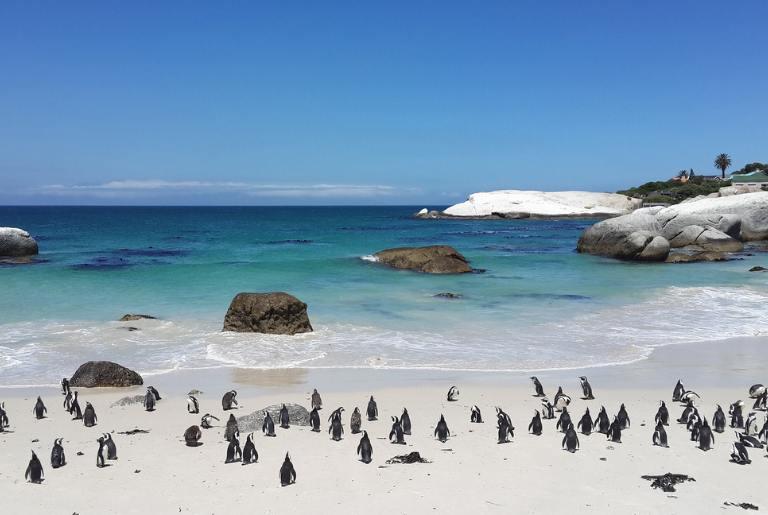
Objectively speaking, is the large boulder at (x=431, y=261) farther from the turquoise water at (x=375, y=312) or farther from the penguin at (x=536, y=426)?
the penguin at (x=536, y=426)

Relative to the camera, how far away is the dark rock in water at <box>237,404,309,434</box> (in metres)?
10.4

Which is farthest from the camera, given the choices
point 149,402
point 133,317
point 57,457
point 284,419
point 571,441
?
point 133,317

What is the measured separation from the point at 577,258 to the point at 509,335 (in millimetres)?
24359

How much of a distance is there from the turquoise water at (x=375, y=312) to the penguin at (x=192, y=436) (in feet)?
17.8

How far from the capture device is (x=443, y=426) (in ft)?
32.9

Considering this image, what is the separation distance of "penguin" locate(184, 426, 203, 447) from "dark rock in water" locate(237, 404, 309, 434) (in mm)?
717

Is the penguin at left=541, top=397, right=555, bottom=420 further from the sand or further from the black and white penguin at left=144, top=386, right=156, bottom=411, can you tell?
the black and white penguin at left=144, top=386, right=156, bottom=411

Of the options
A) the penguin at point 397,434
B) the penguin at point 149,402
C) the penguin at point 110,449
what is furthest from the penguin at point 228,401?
the penguin at point 397,434

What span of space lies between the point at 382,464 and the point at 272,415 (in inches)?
103

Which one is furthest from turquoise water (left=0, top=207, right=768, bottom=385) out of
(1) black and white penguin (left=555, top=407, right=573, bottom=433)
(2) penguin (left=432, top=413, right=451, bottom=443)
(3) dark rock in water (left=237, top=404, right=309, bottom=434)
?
(2) penguin (left=432, top=413, right=451, bottom=443)

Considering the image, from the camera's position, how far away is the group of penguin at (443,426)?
9.05 meters

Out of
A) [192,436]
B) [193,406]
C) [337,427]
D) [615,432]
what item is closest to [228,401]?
[193,406]

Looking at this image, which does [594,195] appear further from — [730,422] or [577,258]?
[730,422]

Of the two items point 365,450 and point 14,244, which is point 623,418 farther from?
point 14,244
